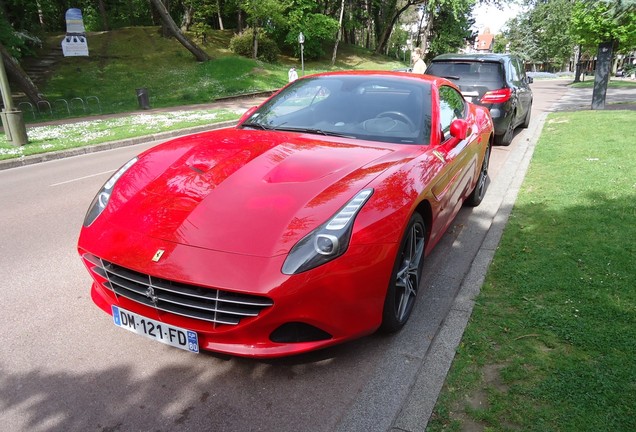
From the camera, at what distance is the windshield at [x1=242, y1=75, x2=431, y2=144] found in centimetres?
350

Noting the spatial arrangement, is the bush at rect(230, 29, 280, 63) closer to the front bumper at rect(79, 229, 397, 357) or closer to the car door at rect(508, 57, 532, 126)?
the car door at rect(508, 57, 532, 126)

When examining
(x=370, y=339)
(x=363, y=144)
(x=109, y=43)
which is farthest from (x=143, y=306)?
(x=109, y=43)

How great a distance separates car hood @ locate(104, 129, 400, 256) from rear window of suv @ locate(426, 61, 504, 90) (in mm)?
6298

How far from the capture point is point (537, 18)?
66562 mm

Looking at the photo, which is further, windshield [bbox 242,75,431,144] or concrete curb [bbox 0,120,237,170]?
concrete curb [bbox 0,120,237,170]

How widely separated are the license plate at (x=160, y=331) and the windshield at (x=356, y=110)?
1875 mm

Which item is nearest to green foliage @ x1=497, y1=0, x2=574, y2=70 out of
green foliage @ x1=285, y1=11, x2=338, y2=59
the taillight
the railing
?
green foliage @ x1=285, y1=11, x2=338, y2=59

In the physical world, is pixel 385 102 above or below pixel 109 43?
below

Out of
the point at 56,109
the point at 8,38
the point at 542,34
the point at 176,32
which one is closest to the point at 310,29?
the point at 176,32

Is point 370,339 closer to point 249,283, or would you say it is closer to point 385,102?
point 249,283

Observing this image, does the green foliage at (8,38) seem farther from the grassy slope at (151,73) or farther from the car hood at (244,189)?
the car hood at (244,189)

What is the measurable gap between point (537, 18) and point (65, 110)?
69.3m

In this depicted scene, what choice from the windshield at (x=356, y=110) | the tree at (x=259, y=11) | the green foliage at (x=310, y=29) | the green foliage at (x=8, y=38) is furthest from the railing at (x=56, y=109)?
the green foliage at (x=310, y=29)

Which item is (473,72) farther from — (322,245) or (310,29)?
→ (310,29)
